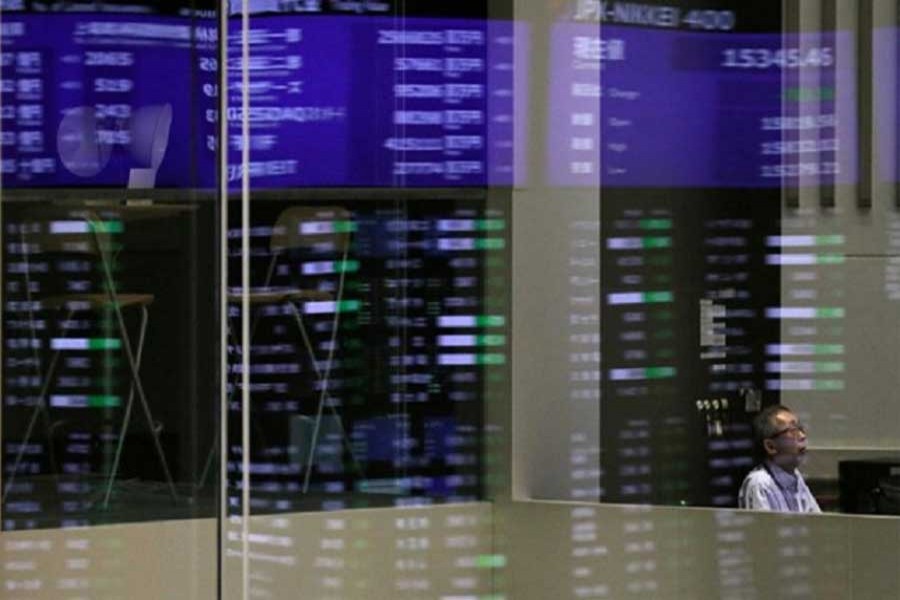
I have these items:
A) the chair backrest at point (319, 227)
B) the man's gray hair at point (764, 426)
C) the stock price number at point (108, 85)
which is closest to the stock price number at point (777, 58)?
the man's gray hair at point (764, 426)

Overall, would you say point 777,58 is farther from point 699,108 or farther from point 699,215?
point 699,215

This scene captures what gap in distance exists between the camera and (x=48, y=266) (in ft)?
11.9

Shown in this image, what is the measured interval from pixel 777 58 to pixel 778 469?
0.56 meters

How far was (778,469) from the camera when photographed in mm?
2994

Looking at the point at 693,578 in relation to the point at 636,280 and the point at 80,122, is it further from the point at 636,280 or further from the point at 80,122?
the point at 80,122

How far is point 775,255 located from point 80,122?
1250mm

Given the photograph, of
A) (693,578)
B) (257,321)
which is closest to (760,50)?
(693,578)

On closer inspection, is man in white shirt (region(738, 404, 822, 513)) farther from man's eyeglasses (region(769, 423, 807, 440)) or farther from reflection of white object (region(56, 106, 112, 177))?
reflection of white object (region(56, 106, 112, 177))

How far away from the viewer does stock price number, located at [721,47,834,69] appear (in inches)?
117

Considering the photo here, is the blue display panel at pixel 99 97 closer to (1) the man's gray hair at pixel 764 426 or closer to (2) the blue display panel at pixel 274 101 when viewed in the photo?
(2) the blue display panel at pixel 274 101

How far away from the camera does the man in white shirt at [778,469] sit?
2.96m

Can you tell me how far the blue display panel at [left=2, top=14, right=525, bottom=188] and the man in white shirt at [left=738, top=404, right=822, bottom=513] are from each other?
54 centimetres

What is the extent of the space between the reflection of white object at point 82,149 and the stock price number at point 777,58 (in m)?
1.10

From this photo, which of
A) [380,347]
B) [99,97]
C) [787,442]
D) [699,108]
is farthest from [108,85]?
[787,442]
